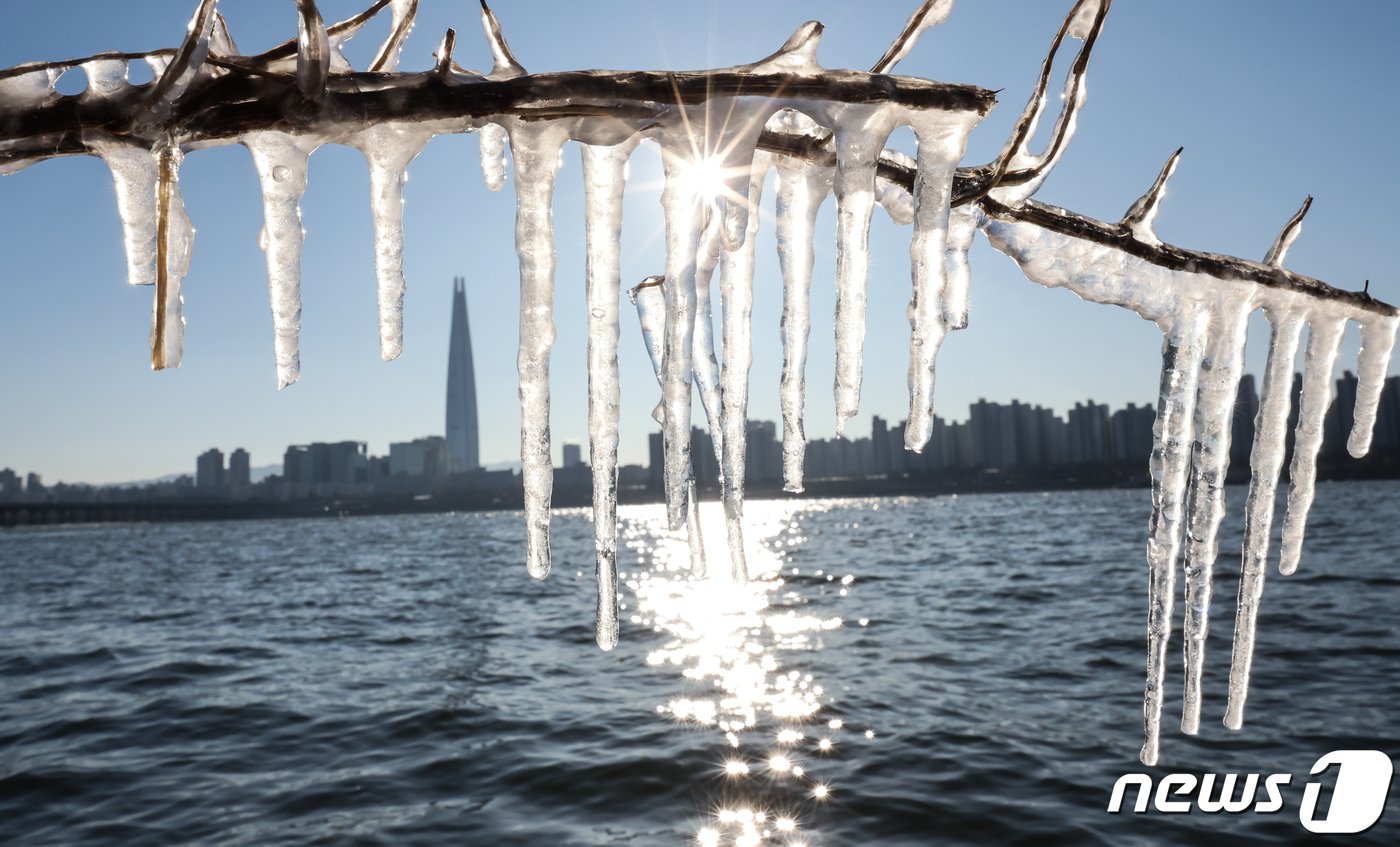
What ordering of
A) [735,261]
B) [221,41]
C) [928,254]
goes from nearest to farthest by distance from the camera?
[221,41], [928,254], [735,261]

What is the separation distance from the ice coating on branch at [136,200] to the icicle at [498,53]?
22.2 inches

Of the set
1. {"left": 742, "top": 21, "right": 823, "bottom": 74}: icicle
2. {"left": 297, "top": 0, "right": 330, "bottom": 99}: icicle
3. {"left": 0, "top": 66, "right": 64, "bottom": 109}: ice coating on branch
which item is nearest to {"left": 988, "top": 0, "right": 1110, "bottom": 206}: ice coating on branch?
{"left": 742, "top": 21, "right": 823, "bottom": 74}: icicle

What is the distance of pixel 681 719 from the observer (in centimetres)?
1251

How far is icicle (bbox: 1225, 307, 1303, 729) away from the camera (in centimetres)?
250

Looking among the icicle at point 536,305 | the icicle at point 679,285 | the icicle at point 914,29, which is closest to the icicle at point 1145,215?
the icicle at point 914,29

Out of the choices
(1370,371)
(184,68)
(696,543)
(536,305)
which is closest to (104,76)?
(184,68)

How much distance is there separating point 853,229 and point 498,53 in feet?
2.46

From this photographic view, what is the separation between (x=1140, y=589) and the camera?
24.9 meters

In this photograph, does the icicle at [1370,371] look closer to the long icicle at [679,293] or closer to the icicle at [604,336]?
the long icicle at [679,293]

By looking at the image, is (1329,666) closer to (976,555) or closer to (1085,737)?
(1085,737)

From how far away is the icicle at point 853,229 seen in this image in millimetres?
1331

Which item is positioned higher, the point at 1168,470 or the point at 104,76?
the point at 104,76

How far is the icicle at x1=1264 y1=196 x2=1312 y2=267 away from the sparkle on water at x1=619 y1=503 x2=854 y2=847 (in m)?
1.42

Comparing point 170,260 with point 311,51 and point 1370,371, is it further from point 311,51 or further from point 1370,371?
point 1370,371
